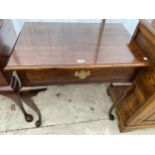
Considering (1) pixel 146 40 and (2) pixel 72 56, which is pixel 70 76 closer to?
(2) pixel 72 56

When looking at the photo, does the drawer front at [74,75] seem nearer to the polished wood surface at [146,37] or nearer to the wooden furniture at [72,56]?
the wooden furniture at [72,56]

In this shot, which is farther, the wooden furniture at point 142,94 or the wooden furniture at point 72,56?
the wooden furniture at point 142,94

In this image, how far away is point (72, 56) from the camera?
771mm

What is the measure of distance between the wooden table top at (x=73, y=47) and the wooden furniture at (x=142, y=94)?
57 mm

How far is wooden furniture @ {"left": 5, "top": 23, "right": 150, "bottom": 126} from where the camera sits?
2.41 feet

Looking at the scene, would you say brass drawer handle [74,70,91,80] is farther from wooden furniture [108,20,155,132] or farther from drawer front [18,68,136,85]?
wooden furniture [108,20,155,132]

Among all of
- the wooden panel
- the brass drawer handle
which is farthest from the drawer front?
the wooden panel

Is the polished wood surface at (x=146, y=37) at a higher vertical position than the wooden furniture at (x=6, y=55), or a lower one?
higher

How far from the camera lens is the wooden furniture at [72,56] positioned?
2.41 ft

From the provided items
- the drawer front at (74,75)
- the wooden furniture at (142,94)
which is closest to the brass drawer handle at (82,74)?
the drawer front at (74,75)

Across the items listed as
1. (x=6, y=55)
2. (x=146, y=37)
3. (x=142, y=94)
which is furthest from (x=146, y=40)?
(x=6, y=55)

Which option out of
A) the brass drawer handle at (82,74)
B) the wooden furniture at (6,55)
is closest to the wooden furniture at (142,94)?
the brass drawer handle at (82,74)
